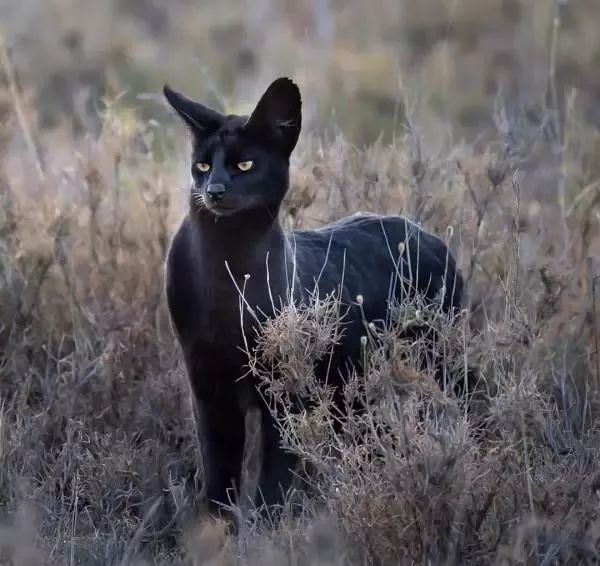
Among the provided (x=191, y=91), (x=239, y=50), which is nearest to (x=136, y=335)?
(x=191, y=91)

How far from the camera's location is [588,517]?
3.21 m

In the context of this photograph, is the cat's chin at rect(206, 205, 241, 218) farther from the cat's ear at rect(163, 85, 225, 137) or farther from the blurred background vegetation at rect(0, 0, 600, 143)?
the blurred background vegetation at rect(0, 0, 600, 143)

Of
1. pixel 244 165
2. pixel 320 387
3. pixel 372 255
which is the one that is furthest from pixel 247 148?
pixel 320 387

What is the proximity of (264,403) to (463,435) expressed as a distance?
41.2 inches

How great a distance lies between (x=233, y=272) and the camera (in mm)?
3936

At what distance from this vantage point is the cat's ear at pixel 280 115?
3.91 m

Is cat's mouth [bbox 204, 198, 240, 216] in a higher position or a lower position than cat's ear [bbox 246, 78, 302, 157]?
lower

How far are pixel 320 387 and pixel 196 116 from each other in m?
1.10

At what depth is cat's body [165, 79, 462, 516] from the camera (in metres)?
3.87

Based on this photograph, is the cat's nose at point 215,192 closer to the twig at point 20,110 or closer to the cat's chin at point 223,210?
the cat's chin at point 223,210

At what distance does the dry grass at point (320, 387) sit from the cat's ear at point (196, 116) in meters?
0.68

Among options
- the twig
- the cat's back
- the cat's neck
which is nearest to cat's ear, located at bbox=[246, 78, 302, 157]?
the cat's neck

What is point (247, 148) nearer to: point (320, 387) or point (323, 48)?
point (320, 387)

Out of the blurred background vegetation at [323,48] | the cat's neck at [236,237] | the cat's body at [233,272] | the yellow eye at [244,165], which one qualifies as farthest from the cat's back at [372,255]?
the blurred background vegetation at [323,48]
